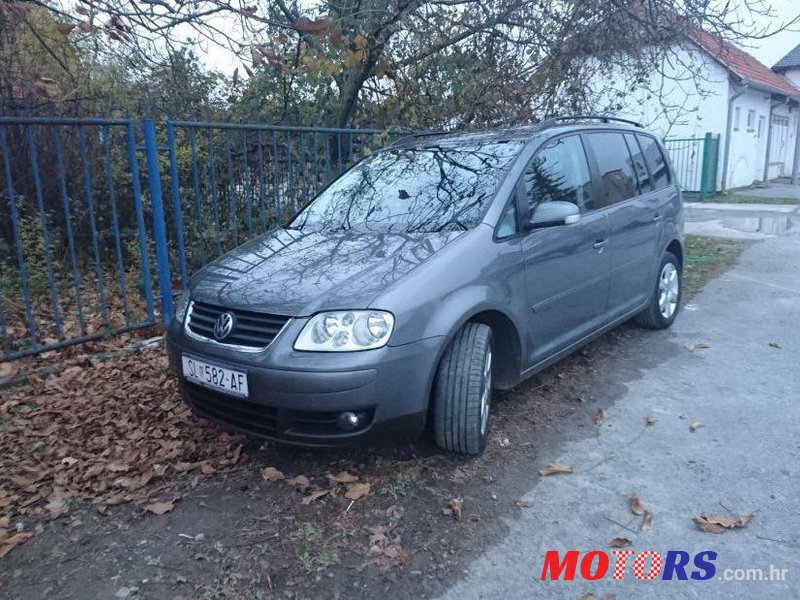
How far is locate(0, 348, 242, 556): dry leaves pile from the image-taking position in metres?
3.22

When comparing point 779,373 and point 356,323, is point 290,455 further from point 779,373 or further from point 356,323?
point 779,373

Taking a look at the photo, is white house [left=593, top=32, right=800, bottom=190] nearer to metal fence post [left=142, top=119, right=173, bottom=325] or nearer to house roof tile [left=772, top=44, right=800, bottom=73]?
house roof tile [left=772, top=44, right=800, bottom=73]

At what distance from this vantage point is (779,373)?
4598 mm

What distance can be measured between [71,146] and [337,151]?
2851mm

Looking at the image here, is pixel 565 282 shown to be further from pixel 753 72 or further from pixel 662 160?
pixel 753 72

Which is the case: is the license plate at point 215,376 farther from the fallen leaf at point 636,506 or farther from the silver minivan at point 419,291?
the fallen leaf at point 636,506

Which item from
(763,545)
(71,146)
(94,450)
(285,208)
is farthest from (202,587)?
(71,146)

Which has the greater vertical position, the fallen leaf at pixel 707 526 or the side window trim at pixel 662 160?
the side window trim at pixel 662 160

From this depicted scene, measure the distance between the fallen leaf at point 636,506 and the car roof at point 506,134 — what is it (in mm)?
2195

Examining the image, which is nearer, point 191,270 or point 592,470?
point 592,470

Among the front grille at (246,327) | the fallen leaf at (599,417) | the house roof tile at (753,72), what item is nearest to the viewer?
the front grille at (246,327)

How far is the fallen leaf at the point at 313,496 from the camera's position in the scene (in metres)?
3.04

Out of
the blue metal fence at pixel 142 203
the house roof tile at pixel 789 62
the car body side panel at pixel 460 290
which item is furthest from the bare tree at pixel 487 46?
the house roof tile at pixel 789 62

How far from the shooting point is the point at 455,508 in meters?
2.94
